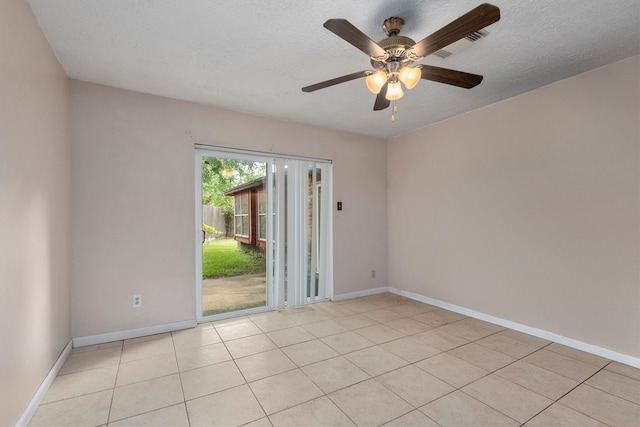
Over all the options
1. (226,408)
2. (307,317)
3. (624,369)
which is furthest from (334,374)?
(624,369)

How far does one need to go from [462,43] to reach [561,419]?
2634 millimetres

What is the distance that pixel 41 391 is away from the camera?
6.47 ft

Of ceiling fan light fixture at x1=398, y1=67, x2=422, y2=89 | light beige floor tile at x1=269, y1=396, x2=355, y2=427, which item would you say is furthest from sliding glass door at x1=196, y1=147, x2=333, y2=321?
ceiling fan light fixture at x1=398, y1=67, x2=422, y2=89

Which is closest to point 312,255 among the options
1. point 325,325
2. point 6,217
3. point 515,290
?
point 325,325

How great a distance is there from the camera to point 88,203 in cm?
280

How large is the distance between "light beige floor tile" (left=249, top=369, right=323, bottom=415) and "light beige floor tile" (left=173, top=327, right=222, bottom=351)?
3.17 feet

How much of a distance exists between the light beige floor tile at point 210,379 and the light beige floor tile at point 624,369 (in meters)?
3.02

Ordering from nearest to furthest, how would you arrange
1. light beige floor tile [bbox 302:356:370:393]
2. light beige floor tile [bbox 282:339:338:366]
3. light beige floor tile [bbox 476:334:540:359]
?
light beige floor tile [bbox 302:356:370:393], light beige floor tile [bbox 282:339:338:366], light beige floor tile [bbox 476:334:540:359]

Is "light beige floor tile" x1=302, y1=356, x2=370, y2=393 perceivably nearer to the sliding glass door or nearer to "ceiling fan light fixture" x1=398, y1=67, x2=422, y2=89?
the sliding glass door

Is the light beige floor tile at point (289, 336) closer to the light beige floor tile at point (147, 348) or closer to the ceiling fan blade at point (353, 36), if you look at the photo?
the light beige floor tile at point (147, 348)

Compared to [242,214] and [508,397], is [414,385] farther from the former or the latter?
[242,214]

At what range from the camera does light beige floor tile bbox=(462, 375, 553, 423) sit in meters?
1.86

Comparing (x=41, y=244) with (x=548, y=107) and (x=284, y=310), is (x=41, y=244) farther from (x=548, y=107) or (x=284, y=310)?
(x=548, y=107)

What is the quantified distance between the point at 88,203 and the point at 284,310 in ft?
8.29
